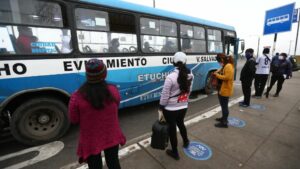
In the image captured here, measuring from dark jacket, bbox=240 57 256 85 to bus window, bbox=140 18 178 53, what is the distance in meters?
2.30

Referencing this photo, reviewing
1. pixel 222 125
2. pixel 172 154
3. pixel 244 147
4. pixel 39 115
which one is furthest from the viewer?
pixel 222 125

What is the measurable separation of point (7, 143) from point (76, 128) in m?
1.36

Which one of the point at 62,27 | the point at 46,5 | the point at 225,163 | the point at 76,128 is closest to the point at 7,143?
the point at 76,128

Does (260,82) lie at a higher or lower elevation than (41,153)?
higher

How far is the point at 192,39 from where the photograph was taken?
5.72 metres

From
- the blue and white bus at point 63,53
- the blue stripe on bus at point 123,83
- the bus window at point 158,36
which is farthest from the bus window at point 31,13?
the bus window at point 158,36

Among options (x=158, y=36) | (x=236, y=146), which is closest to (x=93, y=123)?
(x=236, y=146)

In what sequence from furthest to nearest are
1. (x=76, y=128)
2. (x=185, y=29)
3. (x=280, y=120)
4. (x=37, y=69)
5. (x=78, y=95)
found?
1. (x=185, y=29)
2. (x=280, y=120)
3. (x=76, y=128)
4. (x=37, y=69)
5. (x=78, y=95)

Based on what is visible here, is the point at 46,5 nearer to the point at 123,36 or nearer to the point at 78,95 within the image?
the point at 123,36

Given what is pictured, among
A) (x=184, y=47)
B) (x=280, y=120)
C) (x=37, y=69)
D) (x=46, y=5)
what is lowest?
(x=280, y=120)

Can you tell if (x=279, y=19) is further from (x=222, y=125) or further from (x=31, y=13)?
(x=31, y=13)

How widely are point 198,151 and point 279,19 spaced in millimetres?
8950

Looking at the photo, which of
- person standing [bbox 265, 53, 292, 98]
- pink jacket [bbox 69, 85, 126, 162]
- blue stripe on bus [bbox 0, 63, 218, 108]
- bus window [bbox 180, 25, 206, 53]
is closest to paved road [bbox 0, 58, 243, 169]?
blue stripe on bus [bbox 0, 63, 218, 108]

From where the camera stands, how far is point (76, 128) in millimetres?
4000
